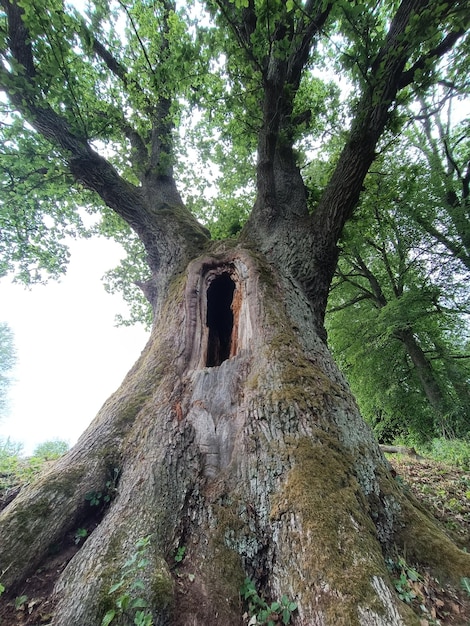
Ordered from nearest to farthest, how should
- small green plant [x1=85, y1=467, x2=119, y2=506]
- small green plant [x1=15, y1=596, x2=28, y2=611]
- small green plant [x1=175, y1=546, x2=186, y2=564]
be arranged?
small green plant [x1=15, y1=596, x2=28, y2=611]
small green plant [x1=175, y1=546, x2=186, y2=564]
small green plant [x1=85, y1=467, x2=119, y2=506]

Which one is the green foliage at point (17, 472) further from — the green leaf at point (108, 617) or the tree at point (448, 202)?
the tree at point (448, 202)

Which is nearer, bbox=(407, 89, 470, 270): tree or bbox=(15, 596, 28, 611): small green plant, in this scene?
bbox=(15, 596, 28, 611): small green plant

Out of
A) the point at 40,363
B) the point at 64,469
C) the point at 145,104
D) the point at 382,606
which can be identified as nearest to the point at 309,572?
the point at 382,606

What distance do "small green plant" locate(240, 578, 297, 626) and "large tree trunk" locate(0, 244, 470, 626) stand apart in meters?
0.04

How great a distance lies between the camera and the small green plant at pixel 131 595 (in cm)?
152

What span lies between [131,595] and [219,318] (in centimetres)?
317

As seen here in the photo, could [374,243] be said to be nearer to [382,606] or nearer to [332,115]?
[332,115]

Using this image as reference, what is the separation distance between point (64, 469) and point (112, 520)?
0.69 meters

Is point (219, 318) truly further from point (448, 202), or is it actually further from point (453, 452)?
point (448, 202)

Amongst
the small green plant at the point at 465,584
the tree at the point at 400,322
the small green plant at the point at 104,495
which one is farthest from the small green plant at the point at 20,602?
the tree at the point at 400,322

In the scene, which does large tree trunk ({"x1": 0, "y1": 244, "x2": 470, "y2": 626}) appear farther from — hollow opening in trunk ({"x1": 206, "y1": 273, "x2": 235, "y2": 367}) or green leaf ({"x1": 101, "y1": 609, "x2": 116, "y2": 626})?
hollow opening in trunk ({"x1": 206, "y1": 273, "x2": 235, "y2": 367})

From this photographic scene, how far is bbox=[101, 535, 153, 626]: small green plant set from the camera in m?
1.52

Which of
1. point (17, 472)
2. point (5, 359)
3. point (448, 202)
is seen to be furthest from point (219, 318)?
point (5, 359)

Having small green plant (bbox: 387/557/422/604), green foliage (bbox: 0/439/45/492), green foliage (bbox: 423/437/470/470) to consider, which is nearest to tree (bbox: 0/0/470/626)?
small green plant (bbox: 387/557/422/604)
